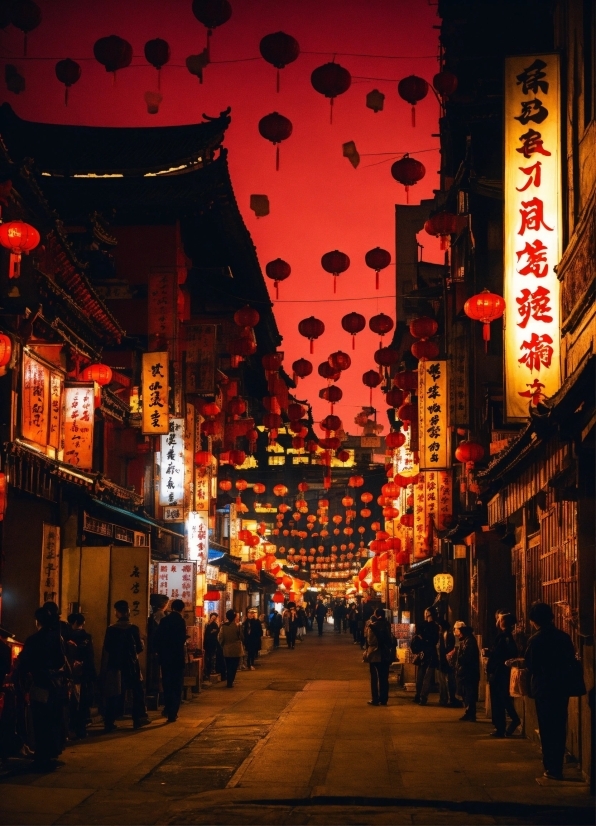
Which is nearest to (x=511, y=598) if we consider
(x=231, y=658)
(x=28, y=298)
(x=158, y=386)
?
(x=231, y=658)

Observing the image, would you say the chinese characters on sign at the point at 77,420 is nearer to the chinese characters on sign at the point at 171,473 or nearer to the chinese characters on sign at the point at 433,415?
the chinese characters on sign at the point at 171,473

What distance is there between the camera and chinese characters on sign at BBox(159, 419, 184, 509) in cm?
3075

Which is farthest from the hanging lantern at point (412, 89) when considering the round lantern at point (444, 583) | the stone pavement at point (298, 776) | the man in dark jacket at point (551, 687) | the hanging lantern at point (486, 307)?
the round lantern at point (444, 583)

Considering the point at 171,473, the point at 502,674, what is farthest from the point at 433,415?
the point at 502,674

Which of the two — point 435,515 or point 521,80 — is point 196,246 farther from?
point 521,80

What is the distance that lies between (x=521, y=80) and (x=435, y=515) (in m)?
19.4

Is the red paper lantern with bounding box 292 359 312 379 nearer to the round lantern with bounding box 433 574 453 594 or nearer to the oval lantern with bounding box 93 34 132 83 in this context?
the round lantern with bounding box 433 574 453 594

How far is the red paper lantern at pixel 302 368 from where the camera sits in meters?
32.1

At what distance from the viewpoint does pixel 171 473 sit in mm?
30766

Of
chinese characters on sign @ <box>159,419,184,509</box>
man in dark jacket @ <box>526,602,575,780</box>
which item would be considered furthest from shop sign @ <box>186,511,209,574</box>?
man in dark jacket @ <box>526,602,575,780</box>

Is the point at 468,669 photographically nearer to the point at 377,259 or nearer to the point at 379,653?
the point at 379,653

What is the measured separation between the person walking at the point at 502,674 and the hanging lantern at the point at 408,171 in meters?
7.54

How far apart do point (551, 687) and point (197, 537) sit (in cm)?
2163

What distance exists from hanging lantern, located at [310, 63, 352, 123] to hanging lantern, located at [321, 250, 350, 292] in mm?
7167
